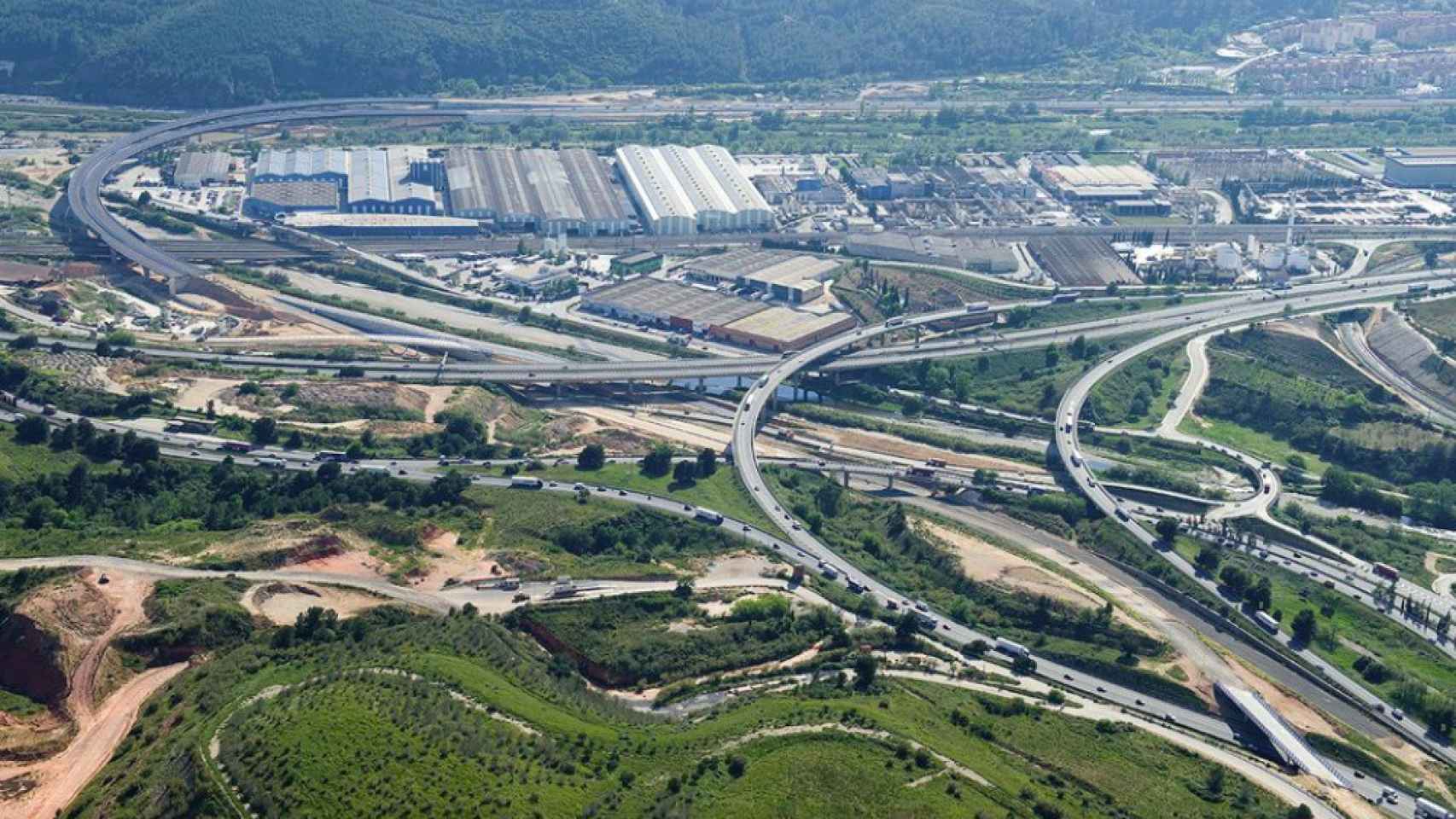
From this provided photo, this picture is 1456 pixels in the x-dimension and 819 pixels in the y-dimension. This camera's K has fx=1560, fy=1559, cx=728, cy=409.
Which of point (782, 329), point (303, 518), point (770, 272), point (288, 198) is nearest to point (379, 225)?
point (288, 198)

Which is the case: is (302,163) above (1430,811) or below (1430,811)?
above

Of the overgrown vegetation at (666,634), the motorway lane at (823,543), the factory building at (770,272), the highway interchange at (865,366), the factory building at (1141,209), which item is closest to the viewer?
the overgrown vegetation at (666,634)

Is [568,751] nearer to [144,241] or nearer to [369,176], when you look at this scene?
[144,241]

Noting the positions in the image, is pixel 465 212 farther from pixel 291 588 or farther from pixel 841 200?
pixel 291 588

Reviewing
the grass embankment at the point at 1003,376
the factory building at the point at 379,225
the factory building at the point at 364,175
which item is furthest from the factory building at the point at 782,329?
the factory building at the point at 364,175

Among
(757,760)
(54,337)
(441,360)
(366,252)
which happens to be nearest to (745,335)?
(441,360)

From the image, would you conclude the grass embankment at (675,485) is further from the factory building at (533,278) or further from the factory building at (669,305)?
the factory building at (533,278)
